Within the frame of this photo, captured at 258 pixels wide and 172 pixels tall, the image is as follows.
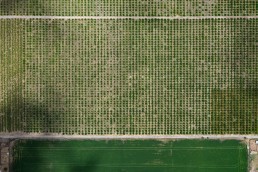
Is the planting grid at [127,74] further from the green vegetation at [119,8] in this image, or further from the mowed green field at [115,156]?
the mowed green field at [115,156]

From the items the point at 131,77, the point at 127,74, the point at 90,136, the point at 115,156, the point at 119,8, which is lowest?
the point at 115,156

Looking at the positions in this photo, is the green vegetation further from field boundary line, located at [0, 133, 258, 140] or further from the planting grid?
field boundary line, located at [0, 133, 258, 140]

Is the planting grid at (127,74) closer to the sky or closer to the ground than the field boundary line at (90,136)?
closer to the sky

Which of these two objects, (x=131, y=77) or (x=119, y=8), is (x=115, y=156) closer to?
(x=131, y=77)

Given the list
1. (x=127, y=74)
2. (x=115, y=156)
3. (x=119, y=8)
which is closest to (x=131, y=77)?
(x=127, y=74)

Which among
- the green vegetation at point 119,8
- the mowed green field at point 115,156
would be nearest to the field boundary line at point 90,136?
the mowed green field at point 115,156

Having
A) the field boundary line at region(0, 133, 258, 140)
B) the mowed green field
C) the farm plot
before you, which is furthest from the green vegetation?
the mowed green field

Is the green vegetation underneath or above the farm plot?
above
